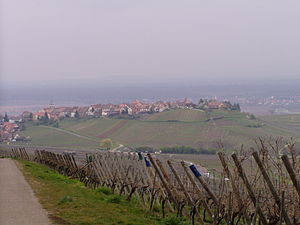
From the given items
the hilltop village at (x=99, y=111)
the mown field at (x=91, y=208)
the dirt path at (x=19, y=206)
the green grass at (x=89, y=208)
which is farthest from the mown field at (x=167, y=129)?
the green grass at (x=89, y=208)

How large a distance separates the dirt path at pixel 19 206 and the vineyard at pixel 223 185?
7.92 ft

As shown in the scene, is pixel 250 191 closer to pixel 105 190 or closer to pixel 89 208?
pixel 89 208

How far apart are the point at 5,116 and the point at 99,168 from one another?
6662 centimetres

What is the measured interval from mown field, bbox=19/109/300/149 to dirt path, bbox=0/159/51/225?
39.2m

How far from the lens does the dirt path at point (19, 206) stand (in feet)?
26.1

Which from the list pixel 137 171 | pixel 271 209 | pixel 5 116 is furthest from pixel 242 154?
pixel 5 116

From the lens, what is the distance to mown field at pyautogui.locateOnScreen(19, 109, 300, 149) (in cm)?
5812

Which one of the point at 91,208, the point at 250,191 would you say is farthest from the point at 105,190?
the point at 250,191

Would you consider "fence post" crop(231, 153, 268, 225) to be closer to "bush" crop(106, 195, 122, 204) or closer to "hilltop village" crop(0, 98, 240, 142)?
"bush" crop(106, 195, 122, 204)

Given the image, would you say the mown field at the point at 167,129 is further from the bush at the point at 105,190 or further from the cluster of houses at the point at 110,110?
the bush at the point at 105,190

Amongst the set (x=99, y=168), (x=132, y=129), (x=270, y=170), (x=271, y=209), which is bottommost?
(x=132, y=129)

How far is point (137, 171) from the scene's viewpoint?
11812 millimetres

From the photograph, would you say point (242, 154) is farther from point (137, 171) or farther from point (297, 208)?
point (137, 171)

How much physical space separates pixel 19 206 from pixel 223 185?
4.63m
